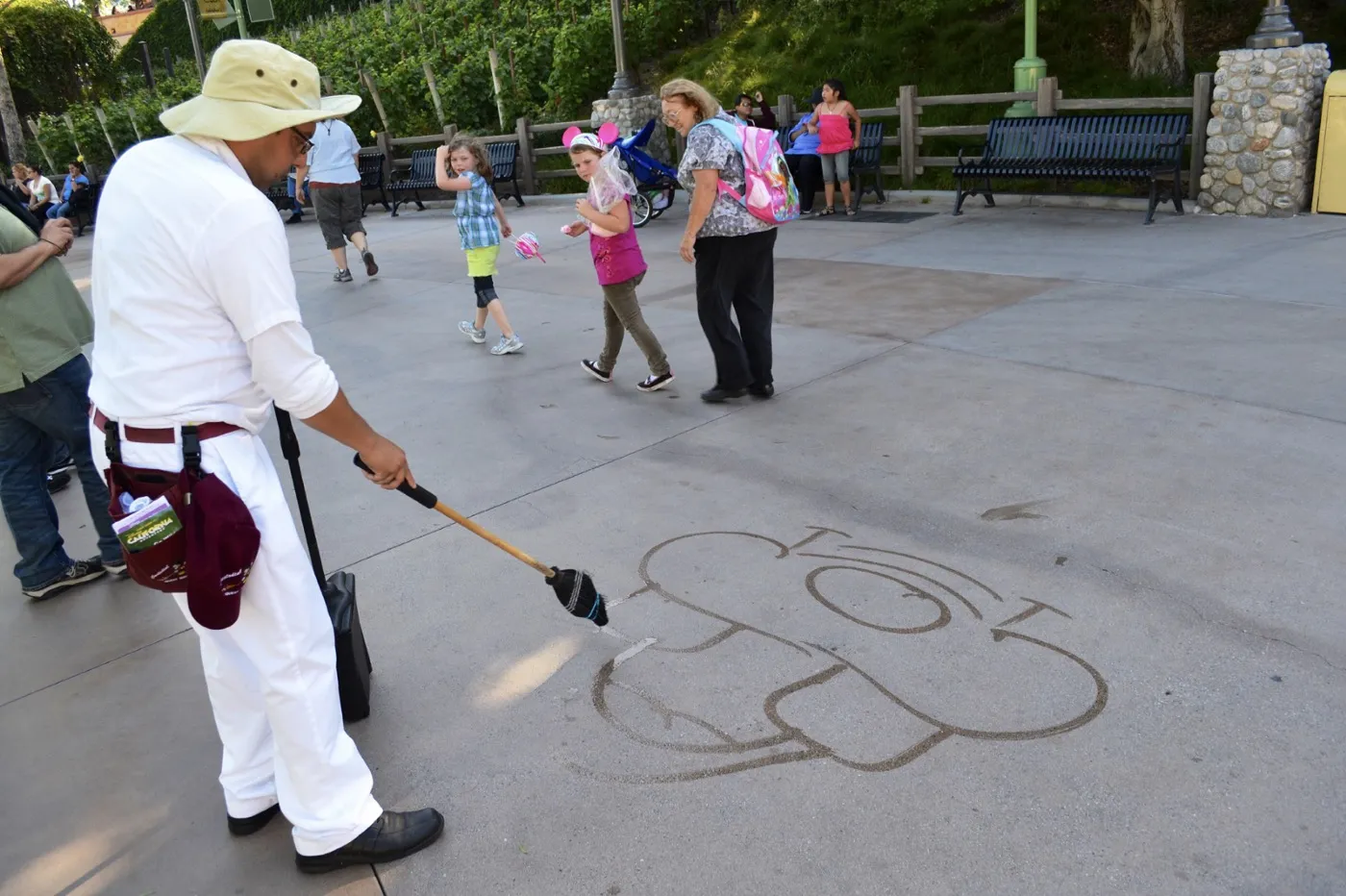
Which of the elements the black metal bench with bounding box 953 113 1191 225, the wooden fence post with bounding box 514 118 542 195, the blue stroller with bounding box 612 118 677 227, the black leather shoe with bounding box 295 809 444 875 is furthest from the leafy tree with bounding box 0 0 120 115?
the black leather shoe with bounding box 295 809 444 875

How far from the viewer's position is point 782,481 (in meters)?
4.91

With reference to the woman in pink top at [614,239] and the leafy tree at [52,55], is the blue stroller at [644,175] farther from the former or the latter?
the leafy tree at [52,55]

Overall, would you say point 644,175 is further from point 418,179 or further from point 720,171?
point 720,171

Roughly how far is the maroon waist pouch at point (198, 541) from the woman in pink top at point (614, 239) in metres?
3.83

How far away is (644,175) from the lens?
12.6 metres

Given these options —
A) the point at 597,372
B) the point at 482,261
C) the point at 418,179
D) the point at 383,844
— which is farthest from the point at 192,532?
the point at 418,179

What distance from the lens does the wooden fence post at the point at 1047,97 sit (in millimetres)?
11188

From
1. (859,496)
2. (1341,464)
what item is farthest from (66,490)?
(1341,464)

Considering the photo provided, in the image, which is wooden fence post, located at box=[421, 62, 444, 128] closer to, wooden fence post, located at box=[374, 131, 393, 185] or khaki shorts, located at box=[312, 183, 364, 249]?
wooden fence post, located at box=[374, 131, 393, 185]

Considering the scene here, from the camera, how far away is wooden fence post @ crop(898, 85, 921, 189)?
1242 centimetres

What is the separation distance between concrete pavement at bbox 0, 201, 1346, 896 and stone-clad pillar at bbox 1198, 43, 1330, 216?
3241 mm

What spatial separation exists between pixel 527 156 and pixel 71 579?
41.7ft

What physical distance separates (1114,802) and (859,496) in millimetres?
2113

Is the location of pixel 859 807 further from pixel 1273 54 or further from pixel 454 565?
pixel 1273 54
